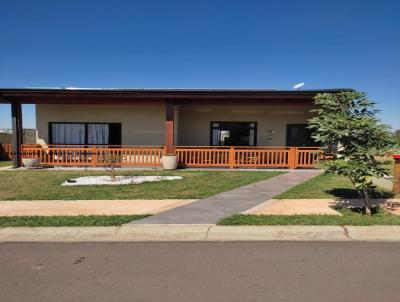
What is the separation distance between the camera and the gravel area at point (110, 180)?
9.95 meters

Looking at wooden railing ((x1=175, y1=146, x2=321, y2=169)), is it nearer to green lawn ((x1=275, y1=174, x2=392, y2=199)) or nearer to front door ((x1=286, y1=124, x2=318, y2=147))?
front door ((x1=286, y1=124, x2=318, y2=147))

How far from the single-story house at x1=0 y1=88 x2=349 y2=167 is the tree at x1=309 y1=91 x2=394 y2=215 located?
6.66 meters

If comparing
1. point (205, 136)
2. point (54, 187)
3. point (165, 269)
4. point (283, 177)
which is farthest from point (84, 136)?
point (165, 269)

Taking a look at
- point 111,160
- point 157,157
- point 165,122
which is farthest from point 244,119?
point 111,160

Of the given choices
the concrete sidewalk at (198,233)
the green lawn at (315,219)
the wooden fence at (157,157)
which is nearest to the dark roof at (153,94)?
the wooden fence at (157,157)

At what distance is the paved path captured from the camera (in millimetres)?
5964

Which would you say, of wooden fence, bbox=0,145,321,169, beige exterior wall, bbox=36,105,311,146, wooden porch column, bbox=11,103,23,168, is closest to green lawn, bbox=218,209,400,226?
wooden fence, bbox=0,145,321,169

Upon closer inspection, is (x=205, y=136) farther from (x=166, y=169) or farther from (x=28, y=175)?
(x=28, y=175)

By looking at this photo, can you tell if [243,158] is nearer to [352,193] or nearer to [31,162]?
[352,193]

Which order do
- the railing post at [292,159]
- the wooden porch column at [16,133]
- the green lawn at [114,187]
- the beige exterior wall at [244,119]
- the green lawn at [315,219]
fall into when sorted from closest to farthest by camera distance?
the green lawn at [315,219], the green lawn at [114,187], the wooden porch column at [16,133], the railing post at [292,159], the beige exterior wall at [244,119]

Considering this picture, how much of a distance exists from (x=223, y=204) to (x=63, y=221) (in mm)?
3346

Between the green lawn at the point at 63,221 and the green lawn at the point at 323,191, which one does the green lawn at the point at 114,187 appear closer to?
the green lawn at the point at 323,191

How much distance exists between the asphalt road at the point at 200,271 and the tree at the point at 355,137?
5.29 feet

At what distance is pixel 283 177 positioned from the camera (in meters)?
11.6
